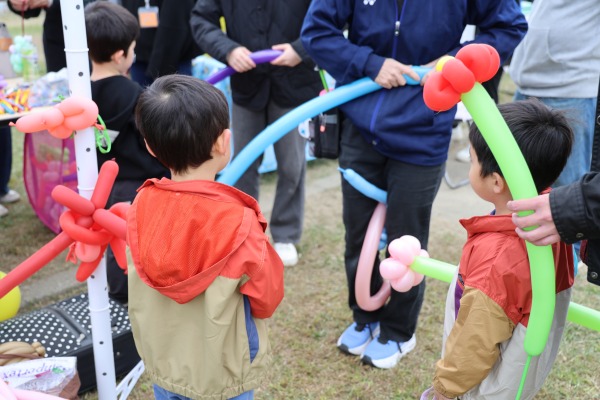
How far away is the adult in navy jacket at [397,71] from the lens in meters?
2.48

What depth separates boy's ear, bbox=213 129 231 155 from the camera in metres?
1.70

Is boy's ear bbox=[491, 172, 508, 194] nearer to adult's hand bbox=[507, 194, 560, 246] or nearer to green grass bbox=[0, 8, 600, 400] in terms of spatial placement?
adult's hand bbox=[507, 194, 560, 246]

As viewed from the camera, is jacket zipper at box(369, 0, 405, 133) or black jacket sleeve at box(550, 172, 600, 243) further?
jacket zipper at box(369, 0, 405, 133)

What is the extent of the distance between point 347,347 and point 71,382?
4.13ft

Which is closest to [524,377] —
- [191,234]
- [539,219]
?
[539,219]

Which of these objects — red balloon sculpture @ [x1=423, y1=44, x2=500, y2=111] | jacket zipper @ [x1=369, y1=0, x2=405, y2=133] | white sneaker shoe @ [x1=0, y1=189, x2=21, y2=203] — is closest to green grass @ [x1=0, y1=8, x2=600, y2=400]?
white sneaker shoe @ [x1=0, y1=189, x2=21, y2=203]

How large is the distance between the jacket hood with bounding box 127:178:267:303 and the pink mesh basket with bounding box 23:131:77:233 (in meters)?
2.74

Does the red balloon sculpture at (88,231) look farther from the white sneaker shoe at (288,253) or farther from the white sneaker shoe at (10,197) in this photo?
the white sneaker shoe at (10,197)

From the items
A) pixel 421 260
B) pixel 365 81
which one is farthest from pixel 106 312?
pixel 365 81

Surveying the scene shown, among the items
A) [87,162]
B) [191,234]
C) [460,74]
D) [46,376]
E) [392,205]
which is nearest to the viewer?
[460,74]

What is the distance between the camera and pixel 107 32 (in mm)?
2885

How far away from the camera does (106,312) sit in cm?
230

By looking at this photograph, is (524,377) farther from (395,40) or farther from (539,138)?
(395,40)

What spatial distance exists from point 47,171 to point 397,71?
2.85 m
